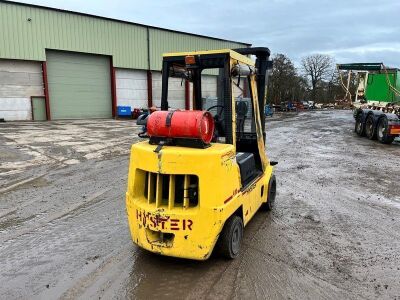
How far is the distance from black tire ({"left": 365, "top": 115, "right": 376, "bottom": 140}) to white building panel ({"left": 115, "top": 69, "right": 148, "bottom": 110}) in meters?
17.5

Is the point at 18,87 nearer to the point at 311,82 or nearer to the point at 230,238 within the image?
the point at 230,238

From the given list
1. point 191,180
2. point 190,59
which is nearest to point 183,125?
point 191,180

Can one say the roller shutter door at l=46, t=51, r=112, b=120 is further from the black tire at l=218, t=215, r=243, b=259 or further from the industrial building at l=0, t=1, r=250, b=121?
the black tire at l=218, t=215, r=243, b=259

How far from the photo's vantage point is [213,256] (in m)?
4.41

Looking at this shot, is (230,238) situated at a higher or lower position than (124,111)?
lower

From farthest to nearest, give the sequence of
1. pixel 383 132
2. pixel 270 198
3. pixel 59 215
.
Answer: pixel 383 132, pixel 270 198, pixel 59 215

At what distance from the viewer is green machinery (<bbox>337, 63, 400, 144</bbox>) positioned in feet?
48.6

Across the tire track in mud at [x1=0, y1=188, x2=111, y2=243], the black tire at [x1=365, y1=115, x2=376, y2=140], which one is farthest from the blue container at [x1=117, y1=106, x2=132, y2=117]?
the tire track in mud at [x1=0, y1=188, x2=111, y2=243]

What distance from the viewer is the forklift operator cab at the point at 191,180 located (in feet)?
12.6

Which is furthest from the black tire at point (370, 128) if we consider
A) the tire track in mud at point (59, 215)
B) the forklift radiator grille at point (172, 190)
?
the forklift radiator grille at point (172, 190)

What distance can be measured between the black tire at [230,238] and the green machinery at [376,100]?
1238cm

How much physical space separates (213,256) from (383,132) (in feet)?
42.7

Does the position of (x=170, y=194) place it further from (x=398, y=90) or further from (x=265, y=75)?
(x=398, y=90)

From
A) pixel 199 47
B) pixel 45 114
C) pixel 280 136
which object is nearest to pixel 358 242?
pixel 280 136
